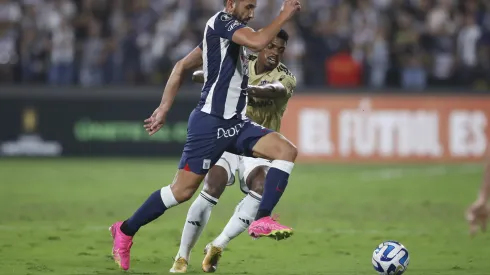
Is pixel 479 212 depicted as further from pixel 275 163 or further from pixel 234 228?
pixel 234 228

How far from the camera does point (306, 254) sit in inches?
405

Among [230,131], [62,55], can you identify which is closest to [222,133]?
[230,131]

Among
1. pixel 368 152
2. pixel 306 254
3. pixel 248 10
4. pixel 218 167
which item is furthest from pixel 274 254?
pixel 368 152

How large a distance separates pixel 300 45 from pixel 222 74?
46.4ft

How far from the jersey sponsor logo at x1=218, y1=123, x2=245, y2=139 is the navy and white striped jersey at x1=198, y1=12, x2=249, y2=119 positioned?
0.35ft

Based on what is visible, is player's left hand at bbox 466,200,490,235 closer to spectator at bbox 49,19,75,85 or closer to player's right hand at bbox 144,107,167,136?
player's right hand at bbox 144,107,167,136

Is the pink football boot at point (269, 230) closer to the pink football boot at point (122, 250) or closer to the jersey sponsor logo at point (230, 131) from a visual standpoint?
the jersey sponsor logo at point (230, 131)

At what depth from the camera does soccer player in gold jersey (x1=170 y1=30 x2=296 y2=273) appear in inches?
347

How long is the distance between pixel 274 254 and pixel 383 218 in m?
3.78

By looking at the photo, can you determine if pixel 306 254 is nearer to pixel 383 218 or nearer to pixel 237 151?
pixel 237 151

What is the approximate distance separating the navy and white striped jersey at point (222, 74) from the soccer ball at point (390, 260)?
1.75 metres

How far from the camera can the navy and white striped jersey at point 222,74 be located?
838cm

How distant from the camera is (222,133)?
844 cm

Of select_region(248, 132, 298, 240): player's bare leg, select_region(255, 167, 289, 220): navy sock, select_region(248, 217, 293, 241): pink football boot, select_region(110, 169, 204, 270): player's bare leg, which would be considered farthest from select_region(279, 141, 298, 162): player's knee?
select_region(110, 169, 204, 270): player's bare leg
